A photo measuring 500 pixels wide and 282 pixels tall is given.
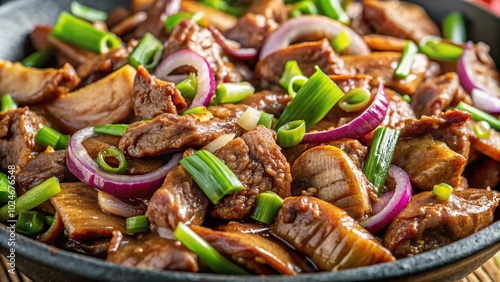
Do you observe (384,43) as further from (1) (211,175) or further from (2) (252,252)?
(2) (252,252)

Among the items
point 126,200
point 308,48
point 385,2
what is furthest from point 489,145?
point 126,200

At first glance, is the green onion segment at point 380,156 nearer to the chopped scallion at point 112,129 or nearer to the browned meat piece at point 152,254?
the browned meat piece at point 152,254

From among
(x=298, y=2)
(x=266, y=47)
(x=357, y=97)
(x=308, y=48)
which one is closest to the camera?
(x=357, y=97)

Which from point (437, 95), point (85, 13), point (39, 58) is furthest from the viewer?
point (85, 13)

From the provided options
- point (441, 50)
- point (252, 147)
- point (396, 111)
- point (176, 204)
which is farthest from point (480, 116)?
point (176, 204)

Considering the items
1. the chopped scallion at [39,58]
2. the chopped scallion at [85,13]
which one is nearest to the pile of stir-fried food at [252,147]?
the chopped scallion at [39,58]

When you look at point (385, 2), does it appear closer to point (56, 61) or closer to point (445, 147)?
point (445, 147)
